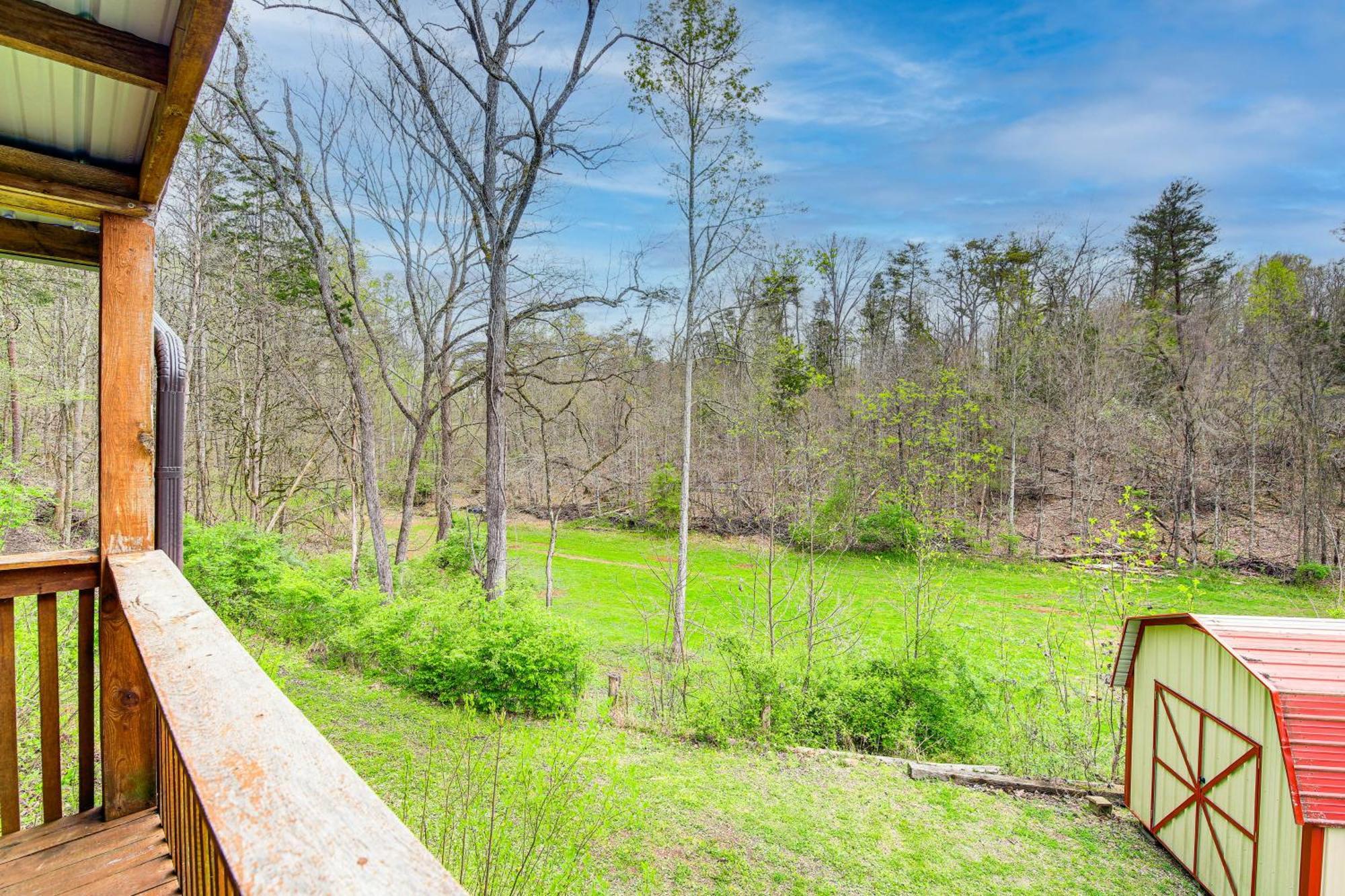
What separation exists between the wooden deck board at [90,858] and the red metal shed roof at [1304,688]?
6.72 meters

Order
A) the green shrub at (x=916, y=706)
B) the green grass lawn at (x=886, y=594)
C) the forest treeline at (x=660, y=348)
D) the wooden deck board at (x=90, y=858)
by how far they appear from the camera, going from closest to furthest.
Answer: the wooden deck board at (x=90, y=858)
the green shrub at (x=916, y=706)
the forest treeline at (x=660, y=348)
the green grass lawn at (x=886, y=594)

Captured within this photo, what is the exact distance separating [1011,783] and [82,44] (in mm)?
9053

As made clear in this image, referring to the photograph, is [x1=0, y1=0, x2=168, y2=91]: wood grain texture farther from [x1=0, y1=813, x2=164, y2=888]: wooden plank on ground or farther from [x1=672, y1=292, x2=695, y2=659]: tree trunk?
[x1=672, y1=292, x2=695, y2=659]: tree trunk

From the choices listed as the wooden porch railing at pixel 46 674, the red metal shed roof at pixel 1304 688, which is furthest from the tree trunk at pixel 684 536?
the wooden porch railing at pixel 46 674

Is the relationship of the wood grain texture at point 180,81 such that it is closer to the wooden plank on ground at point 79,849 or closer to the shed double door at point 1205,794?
the wooden plank on ground at point 79,849

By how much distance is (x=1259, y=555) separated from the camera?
574 inches

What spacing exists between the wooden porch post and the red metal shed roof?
22.7 feet

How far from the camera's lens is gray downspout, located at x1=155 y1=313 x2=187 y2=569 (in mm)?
2289

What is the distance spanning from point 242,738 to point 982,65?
939 inches

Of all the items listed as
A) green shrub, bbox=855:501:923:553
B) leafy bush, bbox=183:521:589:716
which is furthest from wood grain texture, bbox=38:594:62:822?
green shrub, bbox=855:501:923:553

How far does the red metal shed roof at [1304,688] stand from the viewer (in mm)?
4324

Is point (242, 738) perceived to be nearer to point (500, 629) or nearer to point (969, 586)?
point (500, 629)

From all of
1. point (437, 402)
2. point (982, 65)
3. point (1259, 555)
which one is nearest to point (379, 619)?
point (437, 402)

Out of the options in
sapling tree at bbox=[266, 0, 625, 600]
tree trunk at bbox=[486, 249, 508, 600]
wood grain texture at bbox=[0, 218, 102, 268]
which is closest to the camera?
wood grain texture at bbox=[0, 218, 102, 268]
